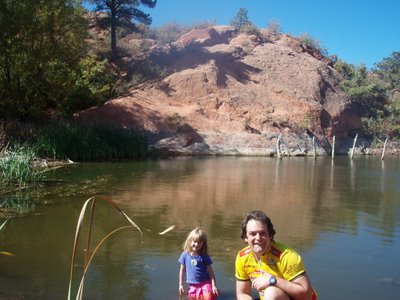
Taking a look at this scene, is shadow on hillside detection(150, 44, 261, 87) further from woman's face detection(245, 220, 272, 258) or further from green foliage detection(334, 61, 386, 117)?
woman's face detection(245, 220, 272, 258)

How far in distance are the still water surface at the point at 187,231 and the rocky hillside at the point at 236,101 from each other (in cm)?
1372

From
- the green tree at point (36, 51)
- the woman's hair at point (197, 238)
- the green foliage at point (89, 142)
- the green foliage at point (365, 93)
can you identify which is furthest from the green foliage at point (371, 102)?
the woman's hair at point (197, 238)

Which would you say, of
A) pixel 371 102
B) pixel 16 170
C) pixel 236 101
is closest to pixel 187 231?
pixel 16 170

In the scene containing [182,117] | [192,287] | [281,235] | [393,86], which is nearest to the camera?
[192,287]

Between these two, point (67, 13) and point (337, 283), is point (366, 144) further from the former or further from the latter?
point (337, 283)

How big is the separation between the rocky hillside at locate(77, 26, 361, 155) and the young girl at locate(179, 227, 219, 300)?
22.6 metres

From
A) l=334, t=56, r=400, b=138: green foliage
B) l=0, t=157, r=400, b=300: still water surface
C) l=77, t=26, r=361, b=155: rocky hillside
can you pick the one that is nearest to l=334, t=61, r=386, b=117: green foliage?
l=334, t=56, r=400, b=138: green foliage

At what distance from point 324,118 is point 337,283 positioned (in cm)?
3241

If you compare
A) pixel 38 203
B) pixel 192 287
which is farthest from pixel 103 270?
pixel 38 203

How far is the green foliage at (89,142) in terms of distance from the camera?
64.0ft

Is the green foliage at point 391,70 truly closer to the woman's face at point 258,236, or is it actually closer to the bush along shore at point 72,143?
the bush along shore at point 72,143

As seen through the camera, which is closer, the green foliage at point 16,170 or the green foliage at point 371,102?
the green foliage at point 16,170

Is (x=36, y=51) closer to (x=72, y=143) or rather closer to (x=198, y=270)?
(x=72, y=143)

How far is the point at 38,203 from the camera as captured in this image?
410 inches
